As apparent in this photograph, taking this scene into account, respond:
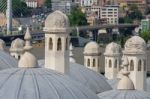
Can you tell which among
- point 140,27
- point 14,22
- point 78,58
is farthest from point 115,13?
point 78,58

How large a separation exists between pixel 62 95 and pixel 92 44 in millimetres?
19287

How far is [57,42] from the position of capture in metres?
28.1

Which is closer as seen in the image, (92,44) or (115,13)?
(92,44)

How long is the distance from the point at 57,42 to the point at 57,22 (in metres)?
0.46

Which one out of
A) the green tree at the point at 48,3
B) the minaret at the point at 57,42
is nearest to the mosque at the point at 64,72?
the minaret at the point at 57,42

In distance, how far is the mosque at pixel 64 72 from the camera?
20.5 m

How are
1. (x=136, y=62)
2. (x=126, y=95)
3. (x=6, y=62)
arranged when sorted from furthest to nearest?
1. (x=136, y=62)
2. (x=6, y=62)
3. (x=126, y=95)

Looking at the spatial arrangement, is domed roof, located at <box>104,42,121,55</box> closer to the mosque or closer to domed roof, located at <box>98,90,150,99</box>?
the mosque

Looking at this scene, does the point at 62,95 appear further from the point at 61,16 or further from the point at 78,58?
the point at 78,58

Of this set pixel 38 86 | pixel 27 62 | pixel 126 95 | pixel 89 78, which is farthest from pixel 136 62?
pixel 38 86

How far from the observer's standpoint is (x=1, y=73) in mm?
20922

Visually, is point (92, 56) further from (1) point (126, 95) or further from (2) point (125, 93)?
(1) point (126, 95)

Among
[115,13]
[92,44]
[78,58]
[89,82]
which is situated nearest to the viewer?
[89,82]

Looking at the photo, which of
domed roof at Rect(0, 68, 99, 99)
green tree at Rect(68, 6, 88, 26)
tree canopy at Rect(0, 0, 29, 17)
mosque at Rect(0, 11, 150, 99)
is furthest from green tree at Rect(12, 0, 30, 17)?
domed roof at Rect(0, 68, 99, 99)
